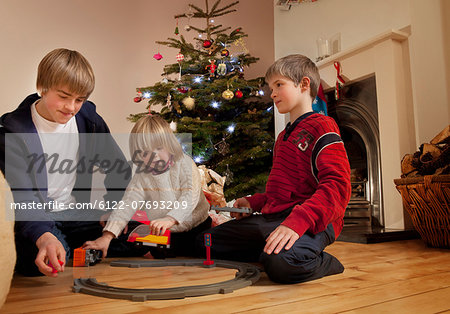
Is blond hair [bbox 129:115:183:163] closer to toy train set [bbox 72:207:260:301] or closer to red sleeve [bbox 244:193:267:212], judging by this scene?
toy train set [bbox 72:207:260:301]

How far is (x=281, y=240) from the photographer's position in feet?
3.13

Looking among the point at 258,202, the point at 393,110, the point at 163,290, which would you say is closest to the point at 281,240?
the point at 163,290

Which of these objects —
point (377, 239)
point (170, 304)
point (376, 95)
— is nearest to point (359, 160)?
point (376, 95)

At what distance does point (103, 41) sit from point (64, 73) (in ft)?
8.10

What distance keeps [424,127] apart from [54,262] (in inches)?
88.0

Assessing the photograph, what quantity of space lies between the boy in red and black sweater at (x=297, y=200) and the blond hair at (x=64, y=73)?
0.62 metres

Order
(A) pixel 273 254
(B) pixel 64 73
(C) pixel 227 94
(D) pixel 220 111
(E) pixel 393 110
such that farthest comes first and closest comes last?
(D) pixel 220 111 → (C) pixel 227 94 → (E) pixel 393 110 → (B) pixel 64 73 → (A) pixel 273 254

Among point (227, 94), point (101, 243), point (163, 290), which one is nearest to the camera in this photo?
point (163, 290)

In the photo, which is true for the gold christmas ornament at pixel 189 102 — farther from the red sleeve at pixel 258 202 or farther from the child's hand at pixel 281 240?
the child's hand at pixel 281 240

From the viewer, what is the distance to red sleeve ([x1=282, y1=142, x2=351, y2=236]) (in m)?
0.99

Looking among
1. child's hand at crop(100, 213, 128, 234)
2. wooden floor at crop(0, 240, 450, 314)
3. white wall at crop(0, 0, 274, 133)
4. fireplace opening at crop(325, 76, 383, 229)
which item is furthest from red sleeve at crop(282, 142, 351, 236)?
white wall at crop(0, 0, 274, 133)

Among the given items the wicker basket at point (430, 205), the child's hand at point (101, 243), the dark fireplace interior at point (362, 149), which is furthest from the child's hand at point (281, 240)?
the dark fireplace interior at point (362, 149)

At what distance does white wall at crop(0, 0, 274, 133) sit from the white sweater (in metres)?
2.00

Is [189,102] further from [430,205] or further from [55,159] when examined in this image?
[430,205]
